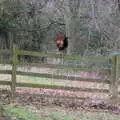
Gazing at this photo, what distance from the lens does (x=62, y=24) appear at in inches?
969

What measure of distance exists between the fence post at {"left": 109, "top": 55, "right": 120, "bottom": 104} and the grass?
1.15m

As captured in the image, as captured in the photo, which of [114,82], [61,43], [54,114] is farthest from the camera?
[61,43]

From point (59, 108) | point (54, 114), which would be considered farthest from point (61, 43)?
point (54, 114)

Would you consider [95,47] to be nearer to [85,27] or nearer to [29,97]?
[85,27]

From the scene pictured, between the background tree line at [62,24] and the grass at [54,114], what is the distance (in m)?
9.96

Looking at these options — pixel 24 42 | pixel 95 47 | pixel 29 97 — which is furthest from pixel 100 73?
pixel 24 42

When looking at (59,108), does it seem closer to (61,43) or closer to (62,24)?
(61,43)

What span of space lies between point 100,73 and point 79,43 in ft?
45.5

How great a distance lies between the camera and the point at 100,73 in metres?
9.87

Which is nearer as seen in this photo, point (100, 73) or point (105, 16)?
point (100, 73)

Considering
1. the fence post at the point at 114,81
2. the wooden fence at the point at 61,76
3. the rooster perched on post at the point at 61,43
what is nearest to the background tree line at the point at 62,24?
the rooster perched on post at the point at 61,43

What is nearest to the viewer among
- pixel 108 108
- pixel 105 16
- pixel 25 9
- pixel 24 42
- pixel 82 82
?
pixel 108 108

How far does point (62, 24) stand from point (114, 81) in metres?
15.3

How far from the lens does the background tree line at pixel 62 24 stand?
20.0 metres
